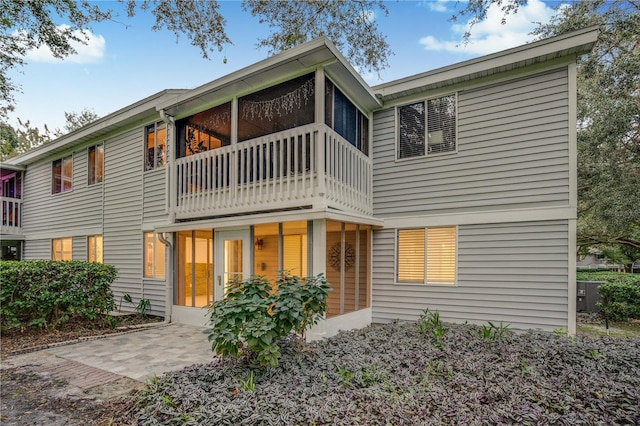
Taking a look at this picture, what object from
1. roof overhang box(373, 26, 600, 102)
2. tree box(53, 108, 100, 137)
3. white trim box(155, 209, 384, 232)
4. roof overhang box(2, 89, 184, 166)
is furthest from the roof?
tree box(53, 108, 100, 137)

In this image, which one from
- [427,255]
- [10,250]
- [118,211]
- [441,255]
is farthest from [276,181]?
[10,250]

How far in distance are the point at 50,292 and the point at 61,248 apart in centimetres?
656

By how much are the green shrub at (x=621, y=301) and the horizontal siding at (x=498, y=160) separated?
3.95 meters

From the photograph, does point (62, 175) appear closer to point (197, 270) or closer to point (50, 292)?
point (50, 292)

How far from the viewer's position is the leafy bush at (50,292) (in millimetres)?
6602

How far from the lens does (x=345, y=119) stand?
6.92 metres

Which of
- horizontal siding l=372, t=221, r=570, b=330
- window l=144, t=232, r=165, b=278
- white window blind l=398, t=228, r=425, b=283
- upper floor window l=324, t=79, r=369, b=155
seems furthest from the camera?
window l=144, t=232, r=165, b=278

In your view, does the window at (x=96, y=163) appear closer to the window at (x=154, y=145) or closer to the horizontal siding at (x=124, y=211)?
Result: the horizontal siding at (x=124, y=211)

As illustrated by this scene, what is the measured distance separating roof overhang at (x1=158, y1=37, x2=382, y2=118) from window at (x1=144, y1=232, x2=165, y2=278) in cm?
352

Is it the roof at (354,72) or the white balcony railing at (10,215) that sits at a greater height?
the roof at (354,72)

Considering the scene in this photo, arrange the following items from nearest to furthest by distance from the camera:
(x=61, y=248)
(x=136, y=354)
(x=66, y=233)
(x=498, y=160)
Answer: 1. (x=136, y=354)
2. (x=498, y=160)
3. (x=66, y=233)
4. (x=61, y=248)

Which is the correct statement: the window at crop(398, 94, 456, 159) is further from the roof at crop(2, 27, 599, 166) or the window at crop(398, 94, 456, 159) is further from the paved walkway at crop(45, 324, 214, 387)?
the paved walkway at crop(45, 324, 214, 387)

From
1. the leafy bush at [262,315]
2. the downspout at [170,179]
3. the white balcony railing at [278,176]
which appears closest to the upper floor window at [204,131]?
the downspout at [170,179]

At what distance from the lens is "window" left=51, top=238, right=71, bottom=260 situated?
11.9m
